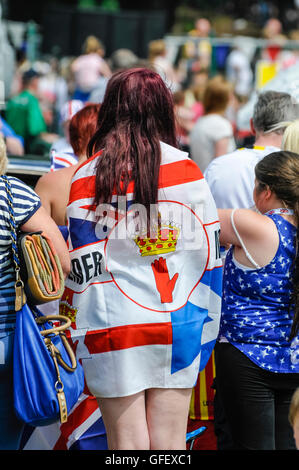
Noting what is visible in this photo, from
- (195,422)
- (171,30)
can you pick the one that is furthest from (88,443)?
(171,30)

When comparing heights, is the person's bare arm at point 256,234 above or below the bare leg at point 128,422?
above

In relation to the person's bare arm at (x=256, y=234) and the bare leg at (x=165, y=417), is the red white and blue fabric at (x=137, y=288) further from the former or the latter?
the person's bare arm at (x=256, y=234)

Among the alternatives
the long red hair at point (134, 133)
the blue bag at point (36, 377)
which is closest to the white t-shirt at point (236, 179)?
the long red hair at point (134, 133)

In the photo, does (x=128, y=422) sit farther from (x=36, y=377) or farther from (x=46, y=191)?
(x=46, y=191)

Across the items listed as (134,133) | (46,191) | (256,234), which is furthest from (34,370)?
(46,191)

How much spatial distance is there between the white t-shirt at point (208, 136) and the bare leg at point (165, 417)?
369cm

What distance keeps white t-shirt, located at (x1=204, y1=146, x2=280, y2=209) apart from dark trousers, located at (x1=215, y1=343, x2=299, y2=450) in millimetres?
1016

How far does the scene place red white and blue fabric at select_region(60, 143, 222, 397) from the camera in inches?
107

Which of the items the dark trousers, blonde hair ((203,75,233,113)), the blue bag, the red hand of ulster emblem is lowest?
the dark trousers

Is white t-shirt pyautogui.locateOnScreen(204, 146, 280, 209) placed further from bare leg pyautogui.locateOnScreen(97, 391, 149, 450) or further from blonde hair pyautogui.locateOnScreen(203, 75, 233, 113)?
blonde hair pyautogui.locateOnScreen(203, 75, 233, 113)

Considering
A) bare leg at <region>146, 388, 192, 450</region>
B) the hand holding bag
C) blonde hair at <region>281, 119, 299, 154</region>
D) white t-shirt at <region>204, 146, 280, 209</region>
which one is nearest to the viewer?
the hand holding bag

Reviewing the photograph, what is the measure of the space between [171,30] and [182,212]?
58.0 ft

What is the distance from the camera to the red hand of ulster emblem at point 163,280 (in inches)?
107

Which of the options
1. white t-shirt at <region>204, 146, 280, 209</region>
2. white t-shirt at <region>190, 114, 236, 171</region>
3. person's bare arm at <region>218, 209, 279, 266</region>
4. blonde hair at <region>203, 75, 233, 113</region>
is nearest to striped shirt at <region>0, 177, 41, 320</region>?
person's bare arm at <region>218, 209, 279, 266</region>
